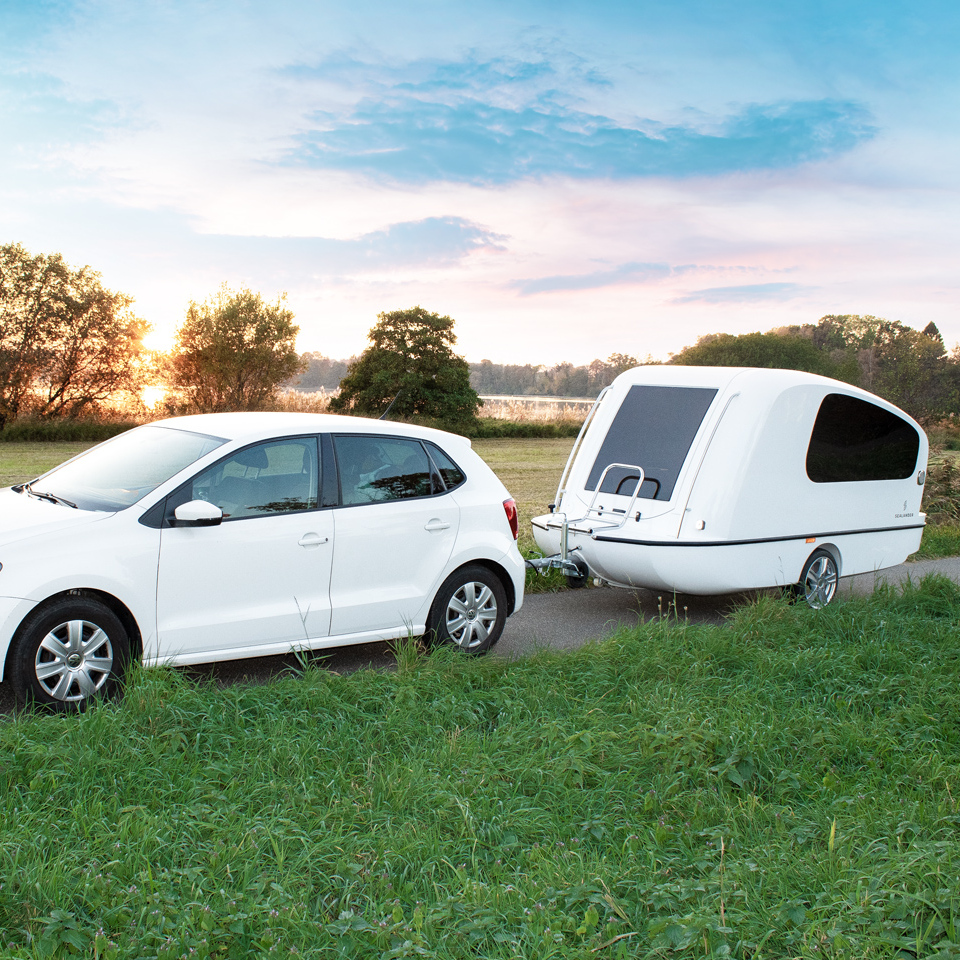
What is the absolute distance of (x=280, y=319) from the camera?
4291 cm

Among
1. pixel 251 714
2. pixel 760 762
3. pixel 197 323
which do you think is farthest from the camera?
pixel 197 323

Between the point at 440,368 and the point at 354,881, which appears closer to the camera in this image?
the point at 354,881

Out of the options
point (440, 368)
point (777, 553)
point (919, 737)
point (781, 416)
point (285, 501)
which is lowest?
point (919, 737)

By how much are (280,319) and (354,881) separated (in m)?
41.1

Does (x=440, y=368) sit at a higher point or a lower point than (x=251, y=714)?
higher

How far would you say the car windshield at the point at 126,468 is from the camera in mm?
5820

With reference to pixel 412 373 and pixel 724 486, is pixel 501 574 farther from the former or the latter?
pixel 412 373

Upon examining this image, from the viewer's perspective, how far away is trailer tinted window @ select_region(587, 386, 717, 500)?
323 inches

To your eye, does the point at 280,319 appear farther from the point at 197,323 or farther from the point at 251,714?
the point at 251,714

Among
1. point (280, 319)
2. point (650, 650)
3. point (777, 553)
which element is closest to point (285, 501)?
point (650, 650)

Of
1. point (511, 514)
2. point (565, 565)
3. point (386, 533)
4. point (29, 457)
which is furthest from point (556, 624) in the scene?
point (29, 457)

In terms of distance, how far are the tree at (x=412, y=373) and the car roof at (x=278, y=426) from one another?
37099mm

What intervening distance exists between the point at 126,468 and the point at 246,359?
37428 mm

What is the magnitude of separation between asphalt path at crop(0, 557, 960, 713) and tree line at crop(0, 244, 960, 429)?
28111 millimetres
